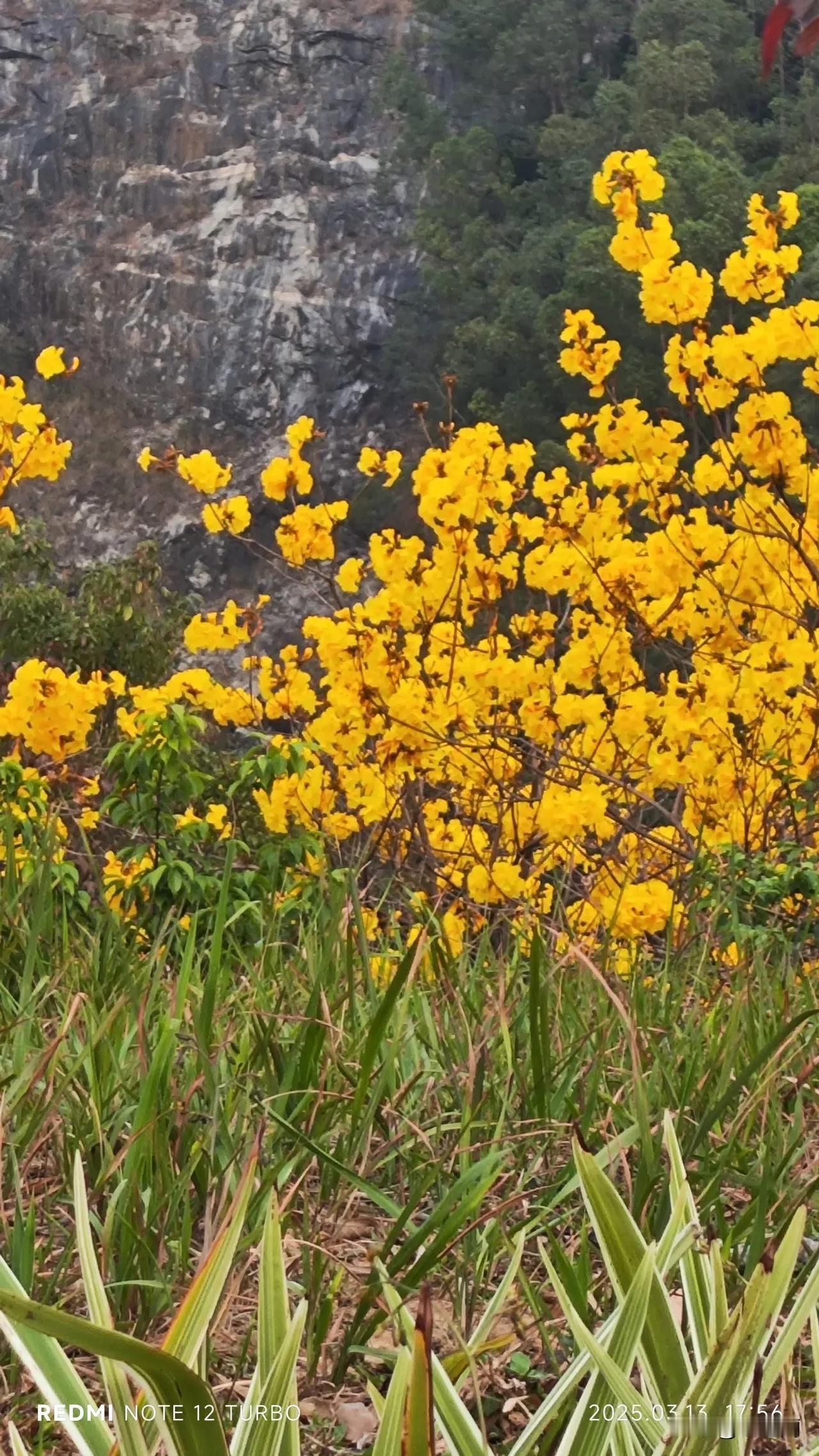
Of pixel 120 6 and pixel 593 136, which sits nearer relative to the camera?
pixel 593 136

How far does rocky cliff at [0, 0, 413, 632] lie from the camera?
95.6 ft

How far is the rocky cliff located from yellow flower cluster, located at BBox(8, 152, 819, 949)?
23088mm

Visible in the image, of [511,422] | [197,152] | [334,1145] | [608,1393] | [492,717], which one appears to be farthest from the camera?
[197,152]

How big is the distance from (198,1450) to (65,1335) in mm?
101

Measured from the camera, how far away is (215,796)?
248 inches

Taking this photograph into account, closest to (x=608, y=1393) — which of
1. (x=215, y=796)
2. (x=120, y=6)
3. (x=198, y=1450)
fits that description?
(x=198, y=1450)

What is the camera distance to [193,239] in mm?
30984

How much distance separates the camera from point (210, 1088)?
1.31 m

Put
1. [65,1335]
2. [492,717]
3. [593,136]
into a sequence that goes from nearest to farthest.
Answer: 1. [65,1335]
2. [492,717]
3. [593,136]

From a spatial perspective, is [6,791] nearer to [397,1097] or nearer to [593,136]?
[397,1097]

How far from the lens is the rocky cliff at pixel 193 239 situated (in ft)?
95.6

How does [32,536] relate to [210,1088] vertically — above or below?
below

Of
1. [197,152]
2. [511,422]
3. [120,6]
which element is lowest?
[511,422]

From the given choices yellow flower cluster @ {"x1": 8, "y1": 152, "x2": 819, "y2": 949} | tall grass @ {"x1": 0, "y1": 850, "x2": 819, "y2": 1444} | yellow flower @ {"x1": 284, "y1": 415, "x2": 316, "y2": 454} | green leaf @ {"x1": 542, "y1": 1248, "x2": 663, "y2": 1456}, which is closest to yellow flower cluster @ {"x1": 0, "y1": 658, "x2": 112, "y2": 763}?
yellow flower cluster @ {"x1": 8, "y1": 152, "x2": 819, "y2": 949}
